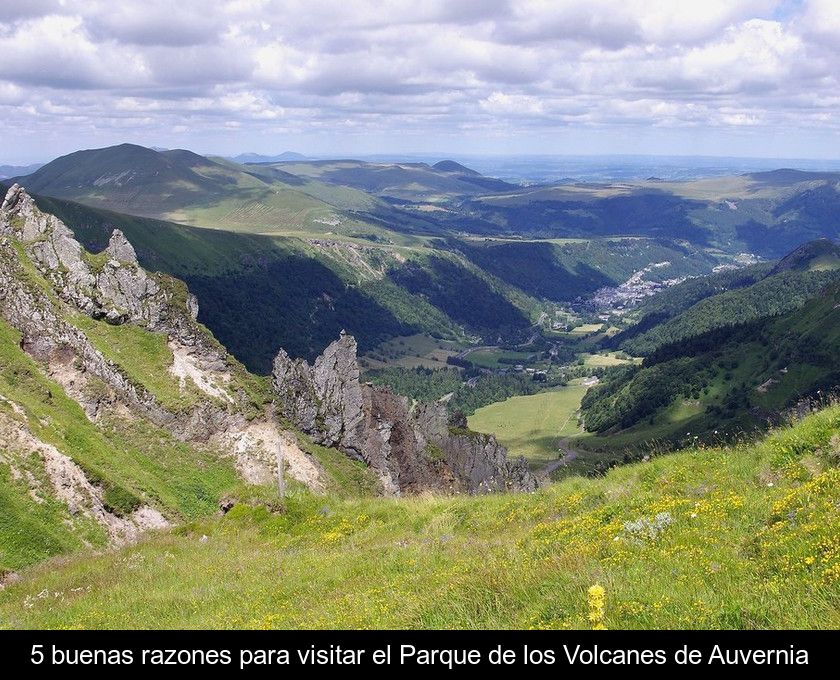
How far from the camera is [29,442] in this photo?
39156 mm

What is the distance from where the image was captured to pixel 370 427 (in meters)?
75.1

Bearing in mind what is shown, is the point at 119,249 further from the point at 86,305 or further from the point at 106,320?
the point at 106,320

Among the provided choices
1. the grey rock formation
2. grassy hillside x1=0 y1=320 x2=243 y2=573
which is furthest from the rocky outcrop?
grassy hillside x1=0 y1=320 x2=243 y2=573

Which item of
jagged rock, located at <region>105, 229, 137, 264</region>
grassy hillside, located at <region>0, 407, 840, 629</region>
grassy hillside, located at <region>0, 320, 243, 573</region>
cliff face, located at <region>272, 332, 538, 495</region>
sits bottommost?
cliff face, located at <region>272, 332, 538, 495</region>

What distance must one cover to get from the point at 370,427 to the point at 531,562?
5993cm

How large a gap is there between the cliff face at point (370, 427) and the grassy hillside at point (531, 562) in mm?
41683

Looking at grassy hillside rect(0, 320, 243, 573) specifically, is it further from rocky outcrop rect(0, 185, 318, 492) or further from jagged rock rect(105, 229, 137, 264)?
jagged rock rect(105, 229, 137, 264)

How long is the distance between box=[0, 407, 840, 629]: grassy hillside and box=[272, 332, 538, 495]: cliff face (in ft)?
137

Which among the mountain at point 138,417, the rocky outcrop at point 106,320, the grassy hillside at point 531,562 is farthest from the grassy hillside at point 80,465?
the grassy hillside at point 531,562

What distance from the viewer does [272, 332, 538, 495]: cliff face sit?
2805 inches

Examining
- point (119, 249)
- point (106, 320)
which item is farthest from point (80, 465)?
point (119, 249)

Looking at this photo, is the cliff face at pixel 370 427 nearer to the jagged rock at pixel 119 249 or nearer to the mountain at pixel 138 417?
the mountain at pixel 138 417
